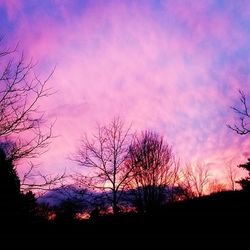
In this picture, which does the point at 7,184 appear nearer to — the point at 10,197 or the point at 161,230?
the point at 10,197

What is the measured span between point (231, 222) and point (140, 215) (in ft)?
9.65

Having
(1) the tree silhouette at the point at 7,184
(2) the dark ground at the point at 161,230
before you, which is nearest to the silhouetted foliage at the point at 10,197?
(1) the tree silhouette at the point at 7,184

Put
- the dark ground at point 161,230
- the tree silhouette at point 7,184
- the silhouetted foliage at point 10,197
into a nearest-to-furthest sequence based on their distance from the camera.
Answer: the dark ground at point 161,230 < the silhouetted foliage at point 10,197 < the tree silhouette at point 7,184

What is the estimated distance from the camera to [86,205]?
2844 cm

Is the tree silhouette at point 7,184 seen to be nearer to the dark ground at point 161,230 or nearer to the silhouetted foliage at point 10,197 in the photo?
the silhouetted foliage at point 10,197

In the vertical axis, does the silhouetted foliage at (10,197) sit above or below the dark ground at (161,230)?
above

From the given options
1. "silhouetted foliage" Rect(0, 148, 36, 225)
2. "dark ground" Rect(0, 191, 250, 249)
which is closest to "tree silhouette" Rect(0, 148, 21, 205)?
"silhouetted foliage" Rect(0, 148, 36, 225)

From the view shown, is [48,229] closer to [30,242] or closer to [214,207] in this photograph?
[30,242]

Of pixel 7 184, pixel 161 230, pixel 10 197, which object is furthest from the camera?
pixel 7 184

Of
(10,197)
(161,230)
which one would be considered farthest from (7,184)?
(161,230)

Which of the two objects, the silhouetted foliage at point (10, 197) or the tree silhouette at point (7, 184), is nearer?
the silhouetted foliage at point (10, 197)

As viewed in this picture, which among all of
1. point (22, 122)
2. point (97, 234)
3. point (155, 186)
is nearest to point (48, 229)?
point (97, 234)

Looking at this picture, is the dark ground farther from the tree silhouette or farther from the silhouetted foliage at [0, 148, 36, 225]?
the tree silhouette

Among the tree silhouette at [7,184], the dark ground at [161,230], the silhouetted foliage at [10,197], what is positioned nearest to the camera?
the dark ground at [161,230]
